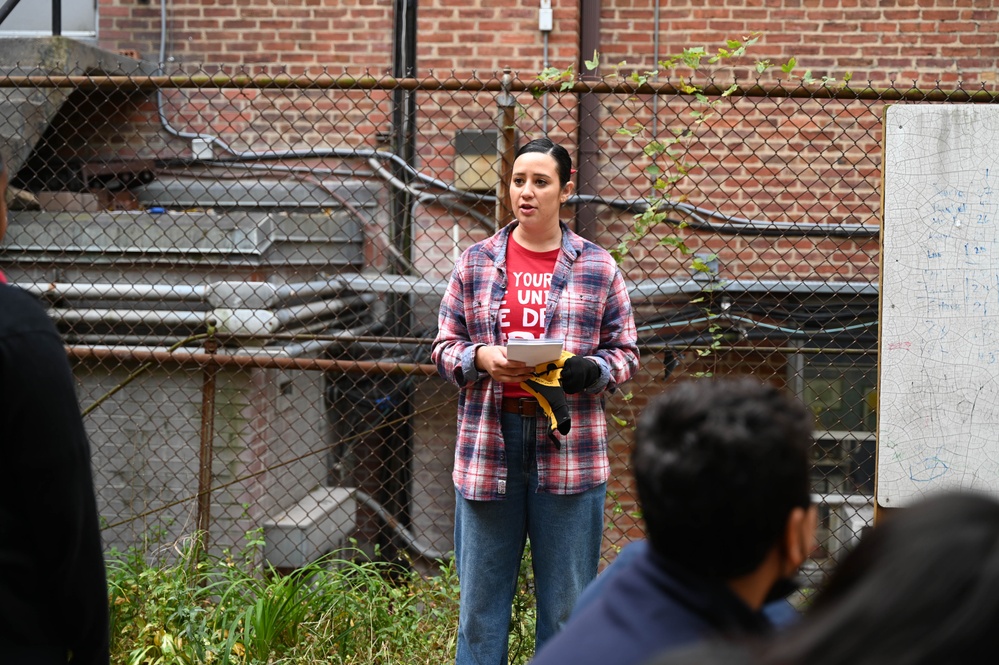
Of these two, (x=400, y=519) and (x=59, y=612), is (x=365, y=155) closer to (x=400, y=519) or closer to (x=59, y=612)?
(x=400, y=519)

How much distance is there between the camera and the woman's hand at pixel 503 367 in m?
2.88

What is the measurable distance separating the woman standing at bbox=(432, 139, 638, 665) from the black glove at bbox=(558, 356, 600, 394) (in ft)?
0.20

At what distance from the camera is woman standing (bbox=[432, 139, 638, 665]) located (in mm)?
3041

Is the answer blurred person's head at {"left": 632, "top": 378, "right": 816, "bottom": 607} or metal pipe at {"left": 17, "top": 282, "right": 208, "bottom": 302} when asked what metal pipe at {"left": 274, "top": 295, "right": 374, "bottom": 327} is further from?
blurred person's head at {"left": 632, "top": 378, "right": 816, "bottom": 607}

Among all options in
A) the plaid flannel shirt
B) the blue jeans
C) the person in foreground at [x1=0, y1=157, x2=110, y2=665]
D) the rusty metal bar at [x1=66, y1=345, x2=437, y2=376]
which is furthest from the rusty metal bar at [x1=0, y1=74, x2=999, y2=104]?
the person in foreground at [x1=0, y1=157, x2=110, y2=665]

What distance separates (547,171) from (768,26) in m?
3.50

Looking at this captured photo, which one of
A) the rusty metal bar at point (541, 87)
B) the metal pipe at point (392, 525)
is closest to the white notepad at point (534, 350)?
the rusty metal bar at point (541, 87)

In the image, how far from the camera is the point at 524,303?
311 centimetres

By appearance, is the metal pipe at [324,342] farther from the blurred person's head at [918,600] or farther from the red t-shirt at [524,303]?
the blurred person's head at [918,600]

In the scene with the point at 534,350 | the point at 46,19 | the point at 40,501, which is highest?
the point at 46,19

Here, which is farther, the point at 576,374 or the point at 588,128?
the point at 588,128

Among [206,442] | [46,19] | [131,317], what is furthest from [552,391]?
[46,19]

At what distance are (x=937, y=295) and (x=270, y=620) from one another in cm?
253

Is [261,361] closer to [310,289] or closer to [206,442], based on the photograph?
[206,442]
